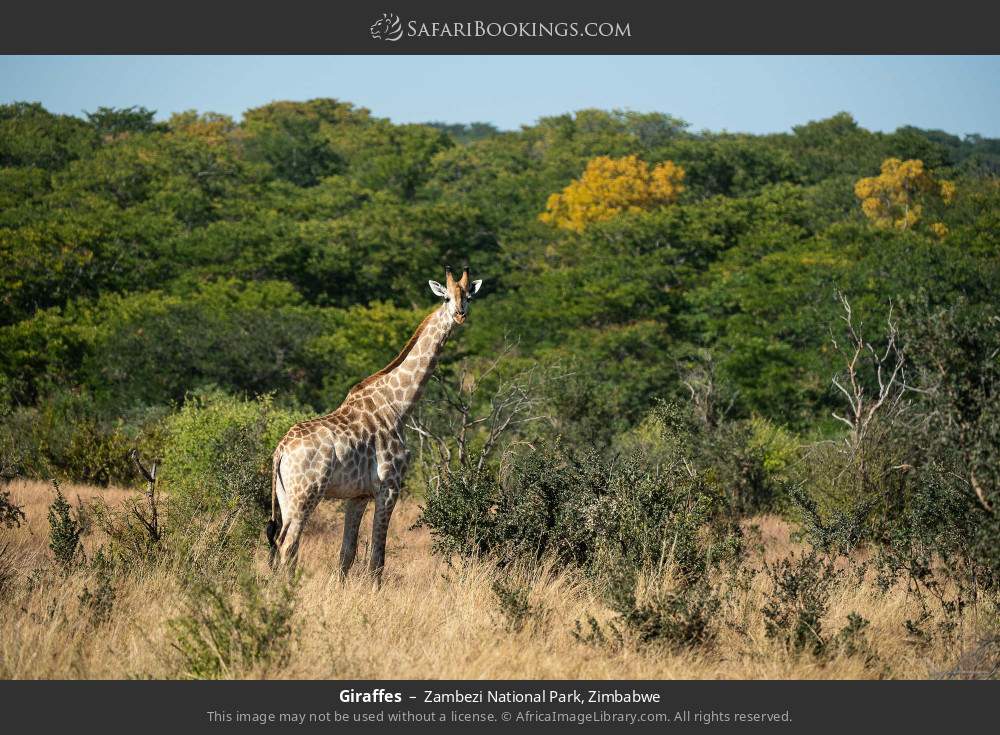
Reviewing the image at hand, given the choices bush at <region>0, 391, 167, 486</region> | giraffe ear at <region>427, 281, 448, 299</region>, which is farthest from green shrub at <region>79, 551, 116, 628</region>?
bush at <region>0, 391, 167, 486</region>

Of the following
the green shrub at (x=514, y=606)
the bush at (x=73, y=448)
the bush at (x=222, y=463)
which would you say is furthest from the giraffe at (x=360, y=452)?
the bush at (x=73, y=448)

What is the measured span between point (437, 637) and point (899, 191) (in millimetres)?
51831

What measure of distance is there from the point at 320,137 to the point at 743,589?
7425 centimetres

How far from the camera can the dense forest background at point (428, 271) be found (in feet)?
97.8

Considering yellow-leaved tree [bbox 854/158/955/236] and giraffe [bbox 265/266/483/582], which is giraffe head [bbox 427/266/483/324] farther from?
yellow-leaved tree [bbox 854/158/955/236]

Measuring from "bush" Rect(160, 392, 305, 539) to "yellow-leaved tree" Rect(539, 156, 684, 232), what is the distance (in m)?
41.5

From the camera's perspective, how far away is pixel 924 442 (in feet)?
50.1

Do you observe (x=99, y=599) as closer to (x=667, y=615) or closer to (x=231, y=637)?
(x=231, y=637)

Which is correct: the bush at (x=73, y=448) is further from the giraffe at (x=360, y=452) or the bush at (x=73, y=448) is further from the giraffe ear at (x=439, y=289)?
the giraffe ear at (x=439, y=289)

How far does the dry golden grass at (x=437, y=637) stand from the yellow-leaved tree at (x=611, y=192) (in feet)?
160

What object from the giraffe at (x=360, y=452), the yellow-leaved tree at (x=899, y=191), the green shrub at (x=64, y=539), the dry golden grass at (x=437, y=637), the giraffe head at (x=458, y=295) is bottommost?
the dry golden grass at (x=437, y=637)

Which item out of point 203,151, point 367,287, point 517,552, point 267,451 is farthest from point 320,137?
point 517,552
